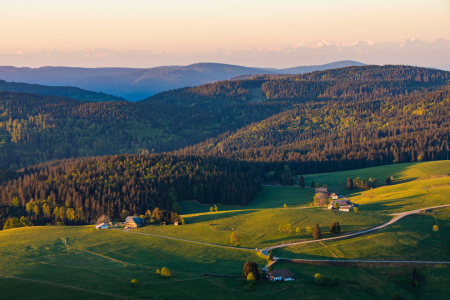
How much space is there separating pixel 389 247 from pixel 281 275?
31.1 meters

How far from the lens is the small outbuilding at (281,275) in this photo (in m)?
80.2

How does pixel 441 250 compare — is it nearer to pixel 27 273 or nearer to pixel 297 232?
pixel 297 232

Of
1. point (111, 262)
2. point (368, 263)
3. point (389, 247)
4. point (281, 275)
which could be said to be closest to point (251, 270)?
point (281, 275)

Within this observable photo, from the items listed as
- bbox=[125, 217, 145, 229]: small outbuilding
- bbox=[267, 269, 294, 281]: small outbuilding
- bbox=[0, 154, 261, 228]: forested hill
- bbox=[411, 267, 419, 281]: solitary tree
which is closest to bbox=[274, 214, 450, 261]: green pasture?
bbox=[411, 267, 419, 281]: solitary tree

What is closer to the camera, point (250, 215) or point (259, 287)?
point (259, 287)

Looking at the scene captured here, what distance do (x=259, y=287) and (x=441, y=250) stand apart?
46.2m

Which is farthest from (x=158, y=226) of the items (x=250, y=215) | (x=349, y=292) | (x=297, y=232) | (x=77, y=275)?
(x=349, y=292)

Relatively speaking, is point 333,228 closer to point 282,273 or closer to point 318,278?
point 318,278

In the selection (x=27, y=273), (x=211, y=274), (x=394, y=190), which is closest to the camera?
(x=27, y=273)

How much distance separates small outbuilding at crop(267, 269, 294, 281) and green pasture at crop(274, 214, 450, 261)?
12.3 meters

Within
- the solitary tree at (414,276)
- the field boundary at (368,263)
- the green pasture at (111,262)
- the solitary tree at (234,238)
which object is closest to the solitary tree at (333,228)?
the field boundary at (368,263)

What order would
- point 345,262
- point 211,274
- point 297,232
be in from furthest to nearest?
1. point 297,232
2. point 345,262
3. point 211,274

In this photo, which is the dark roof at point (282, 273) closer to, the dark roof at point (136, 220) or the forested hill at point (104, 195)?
the dark roof at point (136, 220)

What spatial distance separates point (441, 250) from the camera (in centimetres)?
9544
